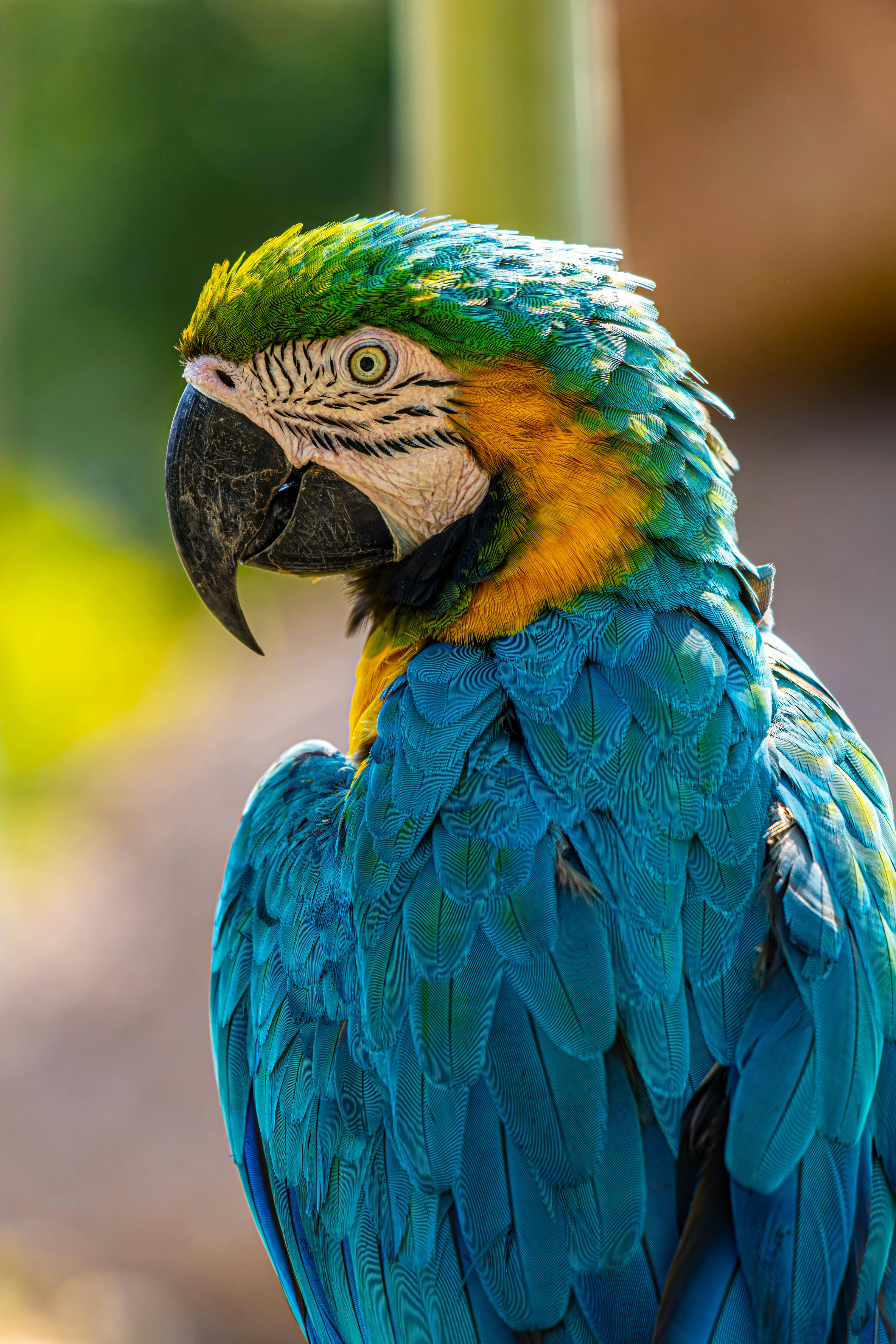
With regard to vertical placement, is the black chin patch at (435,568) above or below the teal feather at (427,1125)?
above

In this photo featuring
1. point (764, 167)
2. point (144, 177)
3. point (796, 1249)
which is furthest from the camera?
point (144, 177)

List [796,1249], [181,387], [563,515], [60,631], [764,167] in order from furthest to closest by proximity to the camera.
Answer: [181,387]
[60,631]
[764,167]
[563,515]
[796,1249]

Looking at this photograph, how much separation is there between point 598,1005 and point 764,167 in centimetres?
688

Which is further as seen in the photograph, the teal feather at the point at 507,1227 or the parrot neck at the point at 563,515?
the parrot neck at the point at 563,515

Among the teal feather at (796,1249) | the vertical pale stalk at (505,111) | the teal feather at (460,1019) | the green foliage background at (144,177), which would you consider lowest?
the teal feather at (796,1249)

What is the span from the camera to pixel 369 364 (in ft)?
4.63

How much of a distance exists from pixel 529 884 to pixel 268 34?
11.4 meters

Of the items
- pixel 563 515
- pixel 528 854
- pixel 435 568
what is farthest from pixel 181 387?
pixel 528 854

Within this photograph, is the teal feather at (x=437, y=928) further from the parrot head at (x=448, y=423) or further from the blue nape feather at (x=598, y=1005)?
the parrot head at (x=448, y=423)

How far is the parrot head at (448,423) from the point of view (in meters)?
1.36

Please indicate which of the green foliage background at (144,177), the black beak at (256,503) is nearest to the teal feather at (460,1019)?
the black beak at (256,503)

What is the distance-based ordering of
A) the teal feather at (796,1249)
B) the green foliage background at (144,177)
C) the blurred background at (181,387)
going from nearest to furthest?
the teal feather at (796,1249), the blurred background at (181,387), the green foliage background at (144,177)

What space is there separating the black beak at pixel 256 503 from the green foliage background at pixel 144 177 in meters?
9.10

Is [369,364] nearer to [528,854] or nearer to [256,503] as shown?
[256,503]
